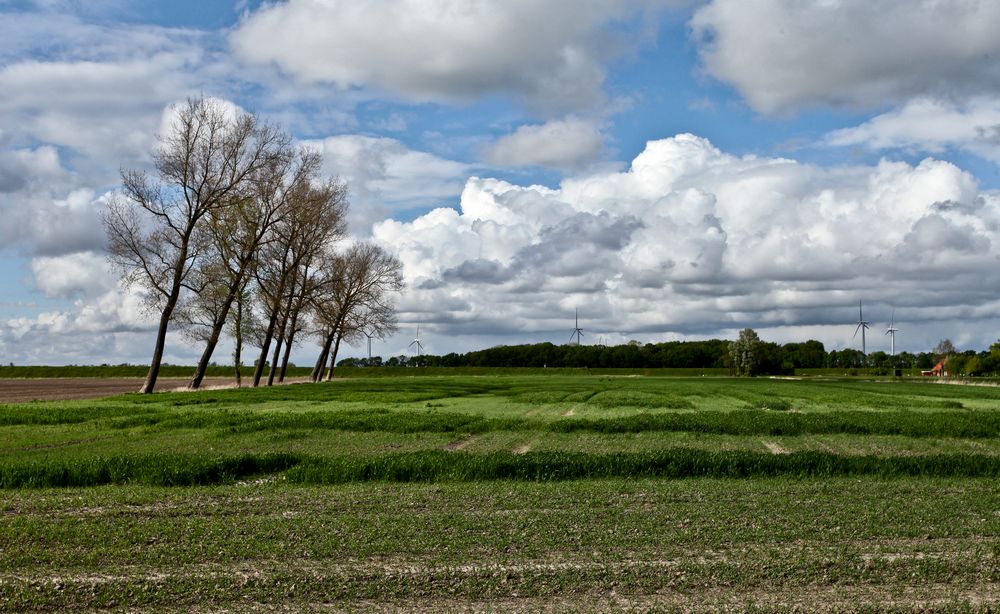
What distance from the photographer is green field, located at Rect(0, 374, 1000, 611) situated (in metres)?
10.3

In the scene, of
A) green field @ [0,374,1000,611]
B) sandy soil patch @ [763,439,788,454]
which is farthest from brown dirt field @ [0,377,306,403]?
sandy soil patch @ [763,439,788,454]

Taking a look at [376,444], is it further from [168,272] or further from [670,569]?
[168,272]

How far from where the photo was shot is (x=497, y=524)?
13641mm

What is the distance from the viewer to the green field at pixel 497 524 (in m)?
10.3

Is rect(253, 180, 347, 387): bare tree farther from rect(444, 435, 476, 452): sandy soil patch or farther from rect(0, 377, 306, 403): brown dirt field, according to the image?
rect(444, 435, 476, 452): sandy soil patch

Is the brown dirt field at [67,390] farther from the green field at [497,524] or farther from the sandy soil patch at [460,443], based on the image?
the sandy soil patch at [460,443]

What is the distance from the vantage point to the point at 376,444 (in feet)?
85.2

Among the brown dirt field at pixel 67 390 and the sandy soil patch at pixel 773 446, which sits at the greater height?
the brown dirt field at pixel 67 390

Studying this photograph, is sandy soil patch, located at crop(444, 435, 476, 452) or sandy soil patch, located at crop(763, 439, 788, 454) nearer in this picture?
sandy soil patch, located at crop(763, 439, 788, 454)

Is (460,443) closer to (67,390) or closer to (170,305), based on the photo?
(170,305)

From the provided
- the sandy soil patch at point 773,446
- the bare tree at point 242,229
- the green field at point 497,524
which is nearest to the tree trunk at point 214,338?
the bare tree at point 242,229

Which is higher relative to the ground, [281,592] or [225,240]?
[225,240]

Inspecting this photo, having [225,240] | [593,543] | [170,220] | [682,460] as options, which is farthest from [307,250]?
[593,543]

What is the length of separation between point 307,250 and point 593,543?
58.1 metres
